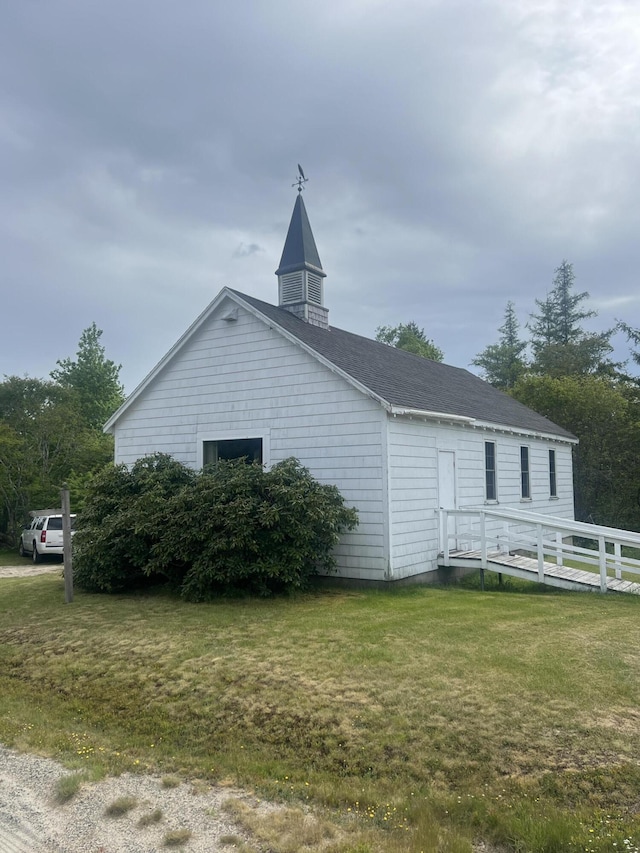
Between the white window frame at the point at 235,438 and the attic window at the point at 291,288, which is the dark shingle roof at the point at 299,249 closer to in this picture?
the attic window at the point at 291,288

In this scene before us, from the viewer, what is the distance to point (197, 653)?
24.0 ft

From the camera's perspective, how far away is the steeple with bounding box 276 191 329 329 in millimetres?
16203

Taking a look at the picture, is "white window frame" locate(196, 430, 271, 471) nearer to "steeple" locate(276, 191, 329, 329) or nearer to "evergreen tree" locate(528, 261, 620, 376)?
"steeple" locate(276, 191, 329, 329)

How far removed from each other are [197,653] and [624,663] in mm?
4690

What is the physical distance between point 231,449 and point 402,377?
438cm

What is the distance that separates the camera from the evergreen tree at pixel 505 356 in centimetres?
4922

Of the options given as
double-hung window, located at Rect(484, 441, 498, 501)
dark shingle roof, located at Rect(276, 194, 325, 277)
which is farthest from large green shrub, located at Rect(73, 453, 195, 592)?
double-hung window, located at Rect(484, 441, 498, 501)

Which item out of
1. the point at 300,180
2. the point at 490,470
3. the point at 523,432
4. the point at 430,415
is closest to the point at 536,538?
the point at 490,470

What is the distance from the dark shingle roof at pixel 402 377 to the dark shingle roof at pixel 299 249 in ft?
4.56

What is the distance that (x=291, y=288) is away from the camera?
53.7 feet

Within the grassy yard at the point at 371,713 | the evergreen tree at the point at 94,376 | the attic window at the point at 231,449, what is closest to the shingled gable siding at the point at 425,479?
the grassy yard at the point at 371,713

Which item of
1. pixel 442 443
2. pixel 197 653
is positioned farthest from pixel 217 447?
pixel 197 653

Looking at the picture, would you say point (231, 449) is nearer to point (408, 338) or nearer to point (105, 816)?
point (105, 816)

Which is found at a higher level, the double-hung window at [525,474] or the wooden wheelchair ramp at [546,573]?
the double-hung window at [525,474]
